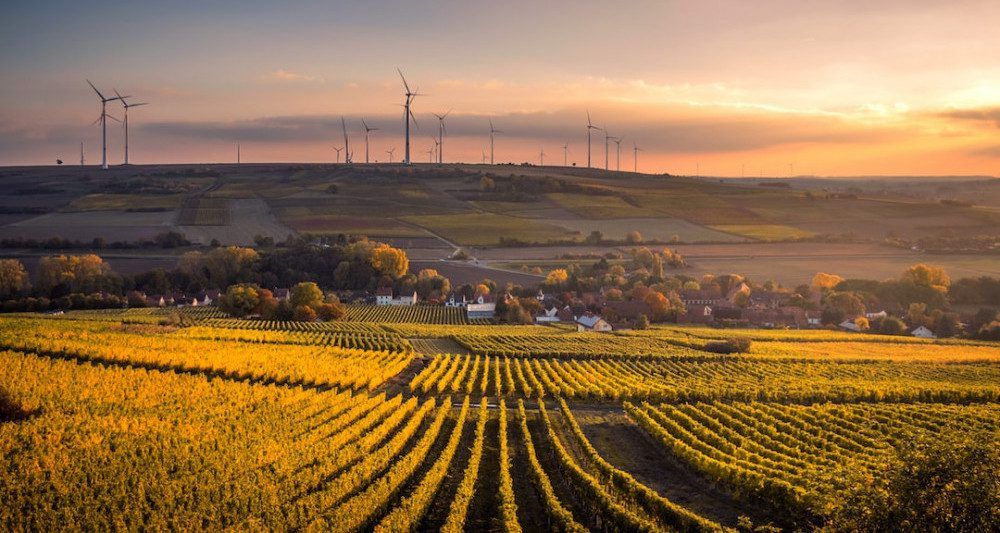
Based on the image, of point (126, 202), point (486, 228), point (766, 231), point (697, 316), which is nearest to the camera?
point (697, 316)

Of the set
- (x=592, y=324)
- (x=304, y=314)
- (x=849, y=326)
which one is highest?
(x=304, y=314)

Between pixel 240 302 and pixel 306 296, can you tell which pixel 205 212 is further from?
pixel 306 296

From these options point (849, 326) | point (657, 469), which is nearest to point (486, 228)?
point (849, 326)

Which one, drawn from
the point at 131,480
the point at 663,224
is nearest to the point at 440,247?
the point at 663,224

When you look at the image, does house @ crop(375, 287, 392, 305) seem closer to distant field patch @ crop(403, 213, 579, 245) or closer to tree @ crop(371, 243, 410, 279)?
tree @ crop(371, 243, 410, 279)

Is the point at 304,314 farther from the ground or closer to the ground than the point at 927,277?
closer to the ground

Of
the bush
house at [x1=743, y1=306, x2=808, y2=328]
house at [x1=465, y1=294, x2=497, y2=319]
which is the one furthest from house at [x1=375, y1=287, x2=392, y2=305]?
the bush

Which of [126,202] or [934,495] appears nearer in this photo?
[934,495]
